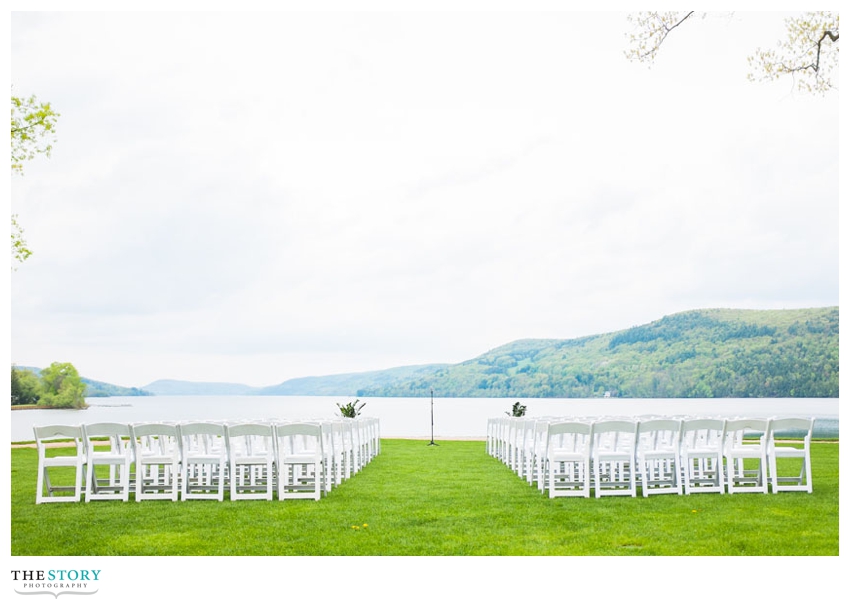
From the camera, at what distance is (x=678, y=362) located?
5028 centimetres

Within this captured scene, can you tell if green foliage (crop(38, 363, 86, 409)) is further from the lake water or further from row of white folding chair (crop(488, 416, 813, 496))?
row of white folding chair (crop(488, 416, 813, 496))

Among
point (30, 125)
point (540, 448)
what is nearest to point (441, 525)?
point (540, 448)

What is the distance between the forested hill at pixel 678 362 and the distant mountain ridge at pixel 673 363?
6 centimetres

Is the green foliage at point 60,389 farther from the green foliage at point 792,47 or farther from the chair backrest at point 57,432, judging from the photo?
the green foliage at point 792,47

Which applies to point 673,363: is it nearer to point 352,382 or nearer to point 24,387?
point 352,382

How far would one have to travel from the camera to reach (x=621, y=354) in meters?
54.7

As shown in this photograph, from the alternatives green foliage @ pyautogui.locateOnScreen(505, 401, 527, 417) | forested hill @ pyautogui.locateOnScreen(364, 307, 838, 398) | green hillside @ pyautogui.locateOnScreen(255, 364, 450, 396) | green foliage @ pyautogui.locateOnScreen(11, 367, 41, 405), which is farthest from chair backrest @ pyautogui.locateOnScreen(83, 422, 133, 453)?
green hillside @ pyautogui.locateOnScreen(255, 364, 450, 396)

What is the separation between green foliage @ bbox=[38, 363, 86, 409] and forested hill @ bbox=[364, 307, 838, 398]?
23680 mm

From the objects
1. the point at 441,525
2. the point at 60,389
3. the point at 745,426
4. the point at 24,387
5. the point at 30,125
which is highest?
the point at 30,125

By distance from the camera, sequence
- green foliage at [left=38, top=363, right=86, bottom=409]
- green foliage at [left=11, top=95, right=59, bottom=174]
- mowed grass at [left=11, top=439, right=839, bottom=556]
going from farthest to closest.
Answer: green foliage at [left=38, top=363, right=86, bottom=409] < green foliage at [left=11, top=95, right=59, bottom=174] < mowed grass at [left=11, top=439, right=839, bottom=556]

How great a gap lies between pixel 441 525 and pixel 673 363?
44.7m

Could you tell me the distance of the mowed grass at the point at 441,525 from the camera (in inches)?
245

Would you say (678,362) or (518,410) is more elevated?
(518,410)

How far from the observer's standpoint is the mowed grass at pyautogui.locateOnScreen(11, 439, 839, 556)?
20.4ft
